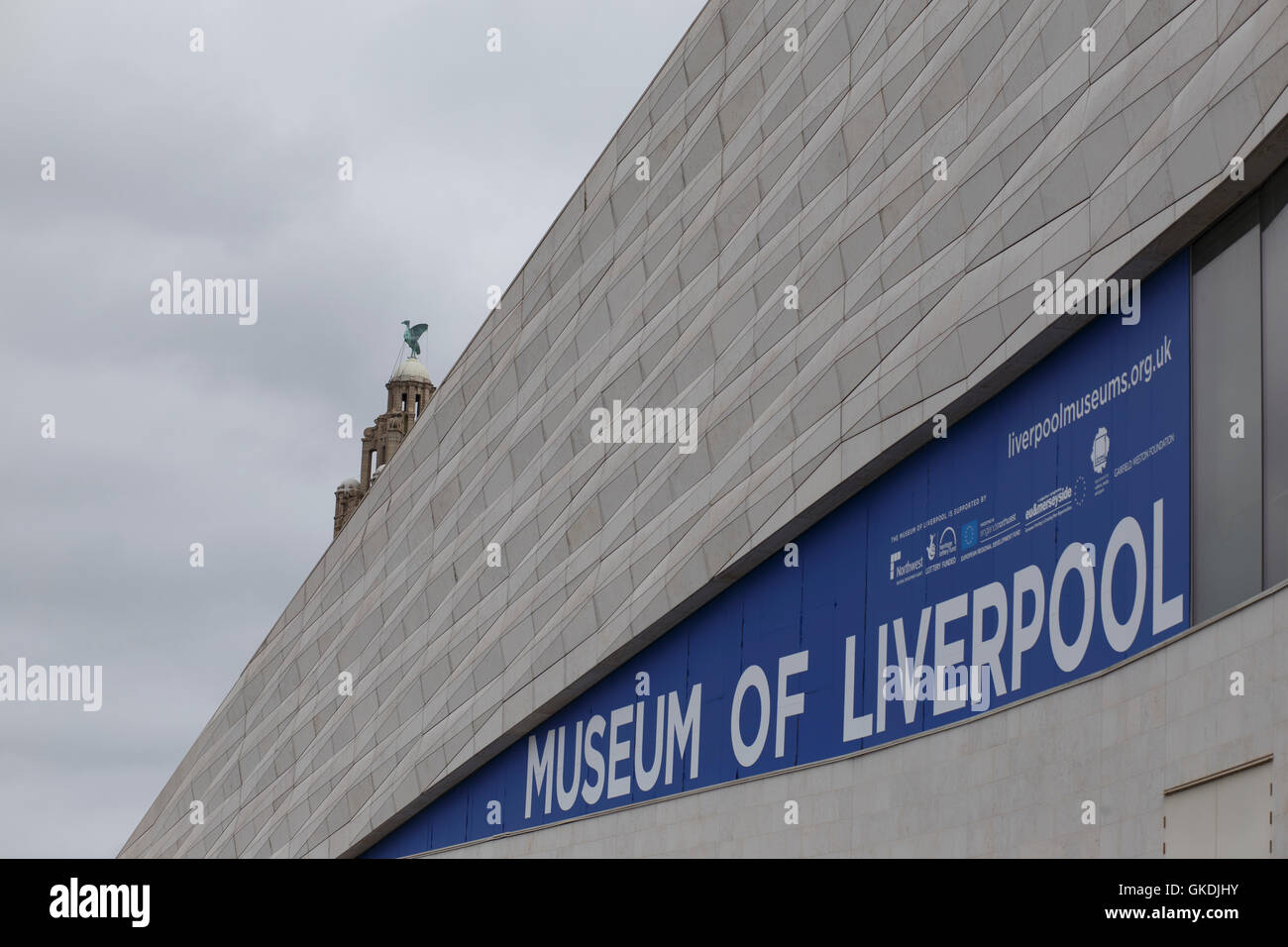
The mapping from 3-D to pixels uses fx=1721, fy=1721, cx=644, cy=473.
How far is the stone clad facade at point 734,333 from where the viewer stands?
17344 mm

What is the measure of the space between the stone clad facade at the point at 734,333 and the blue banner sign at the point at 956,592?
464 millimetres

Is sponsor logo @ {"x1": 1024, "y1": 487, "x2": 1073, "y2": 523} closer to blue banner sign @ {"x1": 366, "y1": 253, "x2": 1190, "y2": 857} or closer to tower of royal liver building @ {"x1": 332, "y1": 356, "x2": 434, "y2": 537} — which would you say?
blue banner sign @ {"x1": 366, "y1": 253, "x2": 1190, "y2": 857}

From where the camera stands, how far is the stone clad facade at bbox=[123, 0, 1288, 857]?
17.3 metres

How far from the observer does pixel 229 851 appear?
40.2 metres

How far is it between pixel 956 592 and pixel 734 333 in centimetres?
771

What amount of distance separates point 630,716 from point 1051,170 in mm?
11397

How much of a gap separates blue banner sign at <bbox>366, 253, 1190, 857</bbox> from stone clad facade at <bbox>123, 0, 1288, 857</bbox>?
46 cm

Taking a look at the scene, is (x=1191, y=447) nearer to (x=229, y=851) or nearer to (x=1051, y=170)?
(x=1051, y=170)

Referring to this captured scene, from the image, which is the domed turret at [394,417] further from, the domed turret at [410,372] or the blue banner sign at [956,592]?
the blue banner sign at [956,592]
